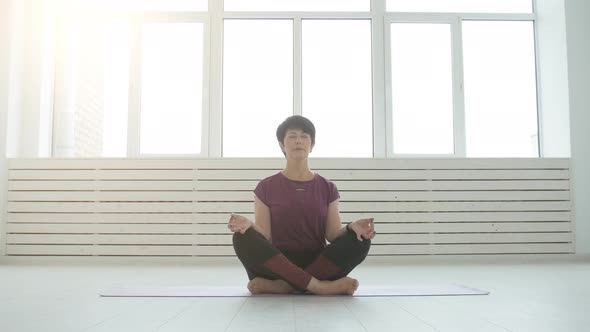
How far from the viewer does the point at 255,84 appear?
5.30 metres

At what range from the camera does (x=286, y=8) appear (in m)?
5.30

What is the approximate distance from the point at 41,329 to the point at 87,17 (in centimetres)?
443

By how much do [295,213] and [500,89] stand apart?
3.79 metres

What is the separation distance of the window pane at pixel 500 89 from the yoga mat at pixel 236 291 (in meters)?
3.03

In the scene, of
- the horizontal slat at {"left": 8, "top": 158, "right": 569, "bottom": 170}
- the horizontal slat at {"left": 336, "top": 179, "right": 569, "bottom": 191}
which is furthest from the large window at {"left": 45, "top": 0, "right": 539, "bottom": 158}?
the horizontal slat at {"left": 336, "top": 179, "right": 569, "bottom": 191}

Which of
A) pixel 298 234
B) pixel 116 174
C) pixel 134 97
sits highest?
pixel 134 97

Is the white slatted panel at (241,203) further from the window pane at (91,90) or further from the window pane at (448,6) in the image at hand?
the window pane at (448,6)

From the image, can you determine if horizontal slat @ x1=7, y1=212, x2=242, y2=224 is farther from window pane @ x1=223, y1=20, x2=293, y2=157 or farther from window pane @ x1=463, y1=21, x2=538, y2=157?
window pane @ x1=463, y1=21, x2=538, y2=157

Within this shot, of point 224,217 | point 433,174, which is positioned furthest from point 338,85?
point 224,217

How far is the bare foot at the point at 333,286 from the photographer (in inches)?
87.7

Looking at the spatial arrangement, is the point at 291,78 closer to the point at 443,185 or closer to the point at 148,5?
the point at 148,5

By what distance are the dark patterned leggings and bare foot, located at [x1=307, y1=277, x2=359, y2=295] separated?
0.11 ft

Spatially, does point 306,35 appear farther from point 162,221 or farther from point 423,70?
point 162,221

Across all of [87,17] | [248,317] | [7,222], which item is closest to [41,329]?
[248,317]
